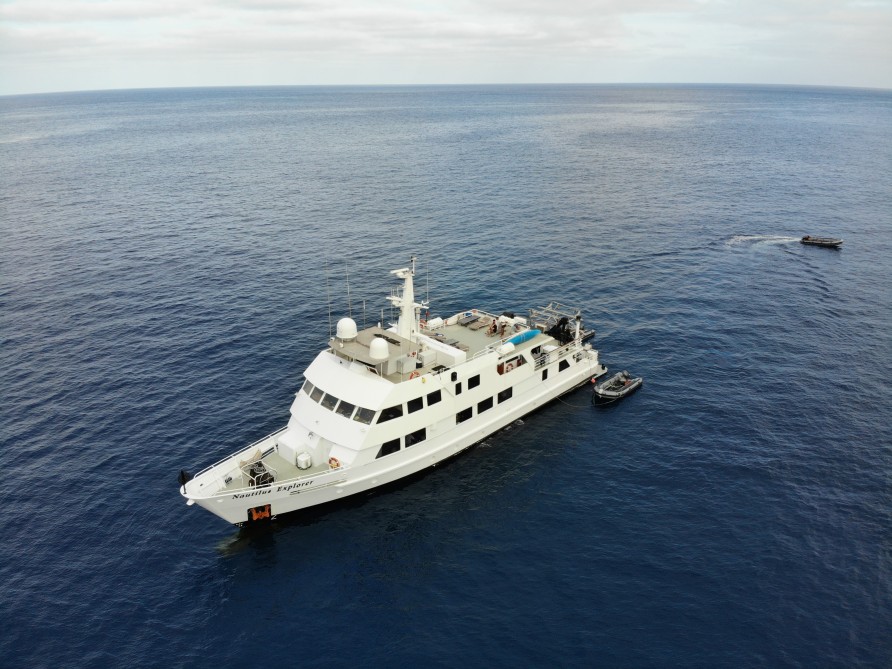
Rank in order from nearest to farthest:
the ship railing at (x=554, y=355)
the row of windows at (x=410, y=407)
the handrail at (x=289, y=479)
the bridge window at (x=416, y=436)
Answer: the handrail at (x=289, y=479) < the row of windows at (x=410, y=407) < the bridge window at (x=416, y=436) < the ship railing at (x=554, y=355)

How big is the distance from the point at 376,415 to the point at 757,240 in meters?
79.2

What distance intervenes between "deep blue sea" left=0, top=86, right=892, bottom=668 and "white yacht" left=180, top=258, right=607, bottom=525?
2.02 m

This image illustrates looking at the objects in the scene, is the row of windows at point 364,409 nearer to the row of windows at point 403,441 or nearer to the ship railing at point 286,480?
the row of windows at point 403,441

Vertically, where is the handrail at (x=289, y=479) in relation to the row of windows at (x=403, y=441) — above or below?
below

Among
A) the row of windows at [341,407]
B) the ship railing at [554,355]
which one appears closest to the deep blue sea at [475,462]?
the ship railing at [554,355]

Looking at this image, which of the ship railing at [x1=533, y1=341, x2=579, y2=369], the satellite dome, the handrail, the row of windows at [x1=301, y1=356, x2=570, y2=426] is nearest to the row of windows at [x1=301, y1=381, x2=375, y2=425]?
the row of windows at [x1=301, y1=356, x2=570, y2=426]

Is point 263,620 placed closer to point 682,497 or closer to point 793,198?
point 682,497

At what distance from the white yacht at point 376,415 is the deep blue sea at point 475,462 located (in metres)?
2.02

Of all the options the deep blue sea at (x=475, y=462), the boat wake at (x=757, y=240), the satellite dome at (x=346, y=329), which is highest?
the satellite dome at (x=346, y=329)

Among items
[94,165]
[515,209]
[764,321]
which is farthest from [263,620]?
[94,165]

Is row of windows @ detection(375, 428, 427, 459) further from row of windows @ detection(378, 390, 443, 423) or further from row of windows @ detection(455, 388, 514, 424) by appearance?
row of windows @ detection(455, 388, 514, 424)

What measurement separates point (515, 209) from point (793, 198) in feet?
196

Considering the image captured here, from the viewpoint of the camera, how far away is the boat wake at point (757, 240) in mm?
91938

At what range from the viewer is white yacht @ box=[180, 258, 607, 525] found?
124ft
